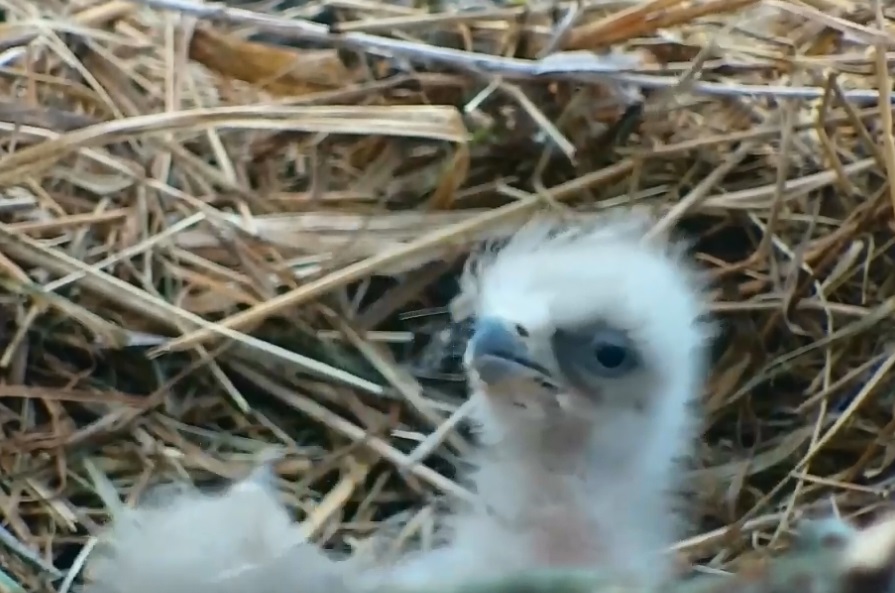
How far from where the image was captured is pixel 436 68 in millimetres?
1662

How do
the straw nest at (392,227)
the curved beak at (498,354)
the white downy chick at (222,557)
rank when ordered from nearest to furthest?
the white downy chick at (222,557)
the curved beak at (498,354)
the straw nest at (392,227)

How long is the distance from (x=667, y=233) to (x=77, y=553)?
903 mm

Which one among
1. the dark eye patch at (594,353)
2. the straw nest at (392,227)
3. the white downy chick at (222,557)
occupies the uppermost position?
the straw nest at (392,227)

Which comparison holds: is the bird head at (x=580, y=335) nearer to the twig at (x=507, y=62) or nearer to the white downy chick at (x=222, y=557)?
the twig at (x=507, y=62)

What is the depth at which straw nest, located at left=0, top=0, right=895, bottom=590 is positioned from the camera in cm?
147

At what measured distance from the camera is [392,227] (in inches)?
63.2

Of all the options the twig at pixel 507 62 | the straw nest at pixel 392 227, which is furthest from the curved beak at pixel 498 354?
the twig at pixel 507 62

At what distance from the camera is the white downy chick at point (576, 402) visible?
116 cm

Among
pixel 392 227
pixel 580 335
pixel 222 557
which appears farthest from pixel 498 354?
pixel 222 557

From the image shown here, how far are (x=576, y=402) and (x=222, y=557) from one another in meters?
0.78

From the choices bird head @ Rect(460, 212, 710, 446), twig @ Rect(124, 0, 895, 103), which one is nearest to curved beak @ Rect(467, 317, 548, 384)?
bird head @ Rect(460, 212, 710, 446)

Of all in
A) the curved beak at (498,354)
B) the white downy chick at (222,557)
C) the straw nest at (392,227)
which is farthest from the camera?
the straw nest at (392,227)

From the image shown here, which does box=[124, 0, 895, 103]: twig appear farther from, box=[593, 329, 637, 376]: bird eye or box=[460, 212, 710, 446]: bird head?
box=[593, 329, 637, 376]: bird eye

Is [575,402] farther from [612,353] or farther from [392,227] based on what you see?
[392,227]
